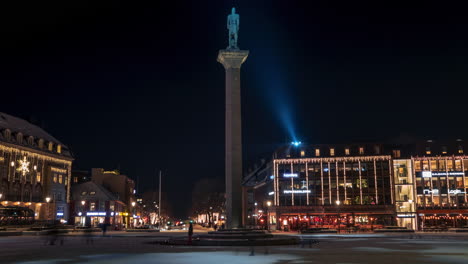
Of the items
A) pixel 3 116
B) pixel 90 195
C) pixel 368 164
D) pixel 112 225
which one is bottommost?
pixel 112 225

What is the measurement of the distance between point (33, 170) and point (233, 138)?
5695cm

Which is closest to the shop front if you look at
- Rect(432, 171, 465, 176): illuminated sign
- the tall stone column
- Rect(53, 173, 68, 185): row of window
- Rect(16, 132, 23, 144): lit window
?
Rect(432, 171, 465, 176): illuminated sign

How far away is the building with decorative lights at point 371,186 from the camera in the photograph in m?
93.1

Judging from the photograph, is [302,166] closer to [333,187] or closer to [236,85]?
[333,187]

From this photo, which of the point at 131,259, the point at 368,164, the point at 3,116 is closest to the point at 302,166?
the point at 368,164

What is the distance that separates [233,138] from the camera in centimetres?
3891

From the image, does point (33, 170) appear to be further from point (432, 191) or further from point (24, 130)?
point (432, 191)

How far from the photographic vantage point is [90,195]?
99.2 metres

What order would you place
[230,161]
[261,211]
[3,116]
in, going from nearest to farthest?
[230,161], [3,116], [261,211]

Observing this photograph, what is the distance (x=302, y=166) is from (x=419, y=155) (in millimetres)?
24756

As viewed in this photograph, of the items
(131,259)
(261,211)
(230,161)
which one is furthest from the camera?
(261,211)

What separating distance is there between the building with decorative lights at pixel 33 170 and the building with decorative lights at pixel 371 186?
144 ft

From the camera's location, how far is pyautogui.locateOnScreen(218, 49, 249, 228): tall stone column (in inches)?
1503

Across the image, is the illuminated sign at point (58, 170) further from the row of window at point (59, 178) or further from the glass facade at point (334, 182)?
the glass facade at point (334, 182)
